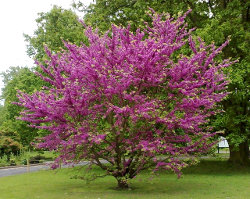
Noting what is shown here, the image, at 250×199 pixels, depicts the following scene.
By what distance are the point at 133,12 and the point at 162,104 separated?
11.7 metres

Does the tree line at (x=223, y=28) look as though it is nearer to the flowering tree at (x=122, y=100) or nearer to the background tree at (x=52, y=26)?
the flowering tree at (x=122, y=100)

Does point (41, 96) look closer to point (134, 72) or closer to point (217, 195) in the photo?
point (134, 72)

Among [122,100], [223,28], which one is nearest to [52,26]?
[223,28]

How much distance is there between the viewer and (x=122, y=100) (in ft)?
43.0

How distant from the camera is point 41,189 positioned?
14945 mm

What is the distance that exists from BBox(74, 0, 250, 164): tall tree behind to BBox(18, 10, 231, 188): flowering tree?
4636 mm

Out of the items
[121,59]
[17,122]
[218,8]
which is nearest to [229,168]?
[218,8]

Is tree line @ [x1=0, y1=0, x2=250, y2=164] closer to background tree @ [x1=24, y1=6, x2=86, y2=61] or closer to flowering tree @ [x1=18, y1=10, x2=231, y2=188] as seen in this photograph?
flowering tree @ [x1=18, y1=10, x2=231, y2=188]

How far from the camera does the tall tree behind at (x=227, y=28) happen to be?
19594mm

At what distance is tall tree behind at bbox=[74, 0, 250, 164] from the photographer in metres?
19.6

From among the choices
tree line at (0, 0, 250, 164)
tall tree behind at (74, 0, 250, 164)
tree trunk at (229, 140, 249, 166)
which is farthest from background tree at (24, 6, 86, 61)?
tree trunk at (229, 140, 249, 166)

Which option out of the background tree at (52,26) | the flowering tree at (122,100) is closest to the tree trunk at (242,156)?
the flowering tree at (122,100)

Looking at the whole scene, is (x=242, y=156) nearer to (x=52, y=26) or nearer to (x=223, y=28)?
(x=223, y=28)

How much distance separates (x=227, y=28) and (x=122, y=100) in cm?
1011
